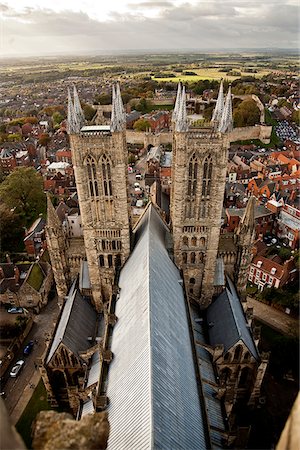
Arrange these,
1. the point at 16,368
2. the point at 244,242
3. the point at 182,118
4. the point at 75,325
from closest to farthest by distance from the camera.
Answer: the point at 182,118
the point at 75,325
the point at 244,242
the point at 16,368

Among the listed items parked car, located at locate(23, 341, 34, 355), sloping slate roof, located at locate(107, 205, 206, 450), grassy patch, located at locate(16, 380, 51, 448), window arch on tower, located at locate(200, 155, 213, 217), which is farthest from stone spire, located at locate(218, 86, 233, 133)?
parked car, located at locate(23, 341, 34, 355)

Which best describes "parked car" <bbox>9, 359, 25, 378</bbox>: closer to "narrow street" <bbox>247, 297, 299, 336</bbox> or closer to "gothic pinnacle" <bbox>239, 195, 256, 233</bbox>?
"gothic pinnacle" <bbox>239, 195, 256, 233</bbox>

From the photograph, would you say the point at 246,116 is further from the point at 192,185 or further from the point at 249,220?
the point at 192,185

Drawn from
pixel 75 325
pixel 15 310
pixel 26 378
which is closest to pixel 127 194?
pixel 75 325

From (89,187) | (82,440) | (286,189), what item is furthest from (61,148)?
(82,440)

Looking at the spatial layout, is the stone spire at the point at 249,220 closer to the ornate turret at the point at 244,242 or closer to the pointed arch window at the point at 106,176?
the ornate turret at the point at 244,242

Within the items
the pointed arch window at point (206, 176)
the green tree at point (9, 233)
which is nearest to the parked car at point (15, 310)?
the green tree at point (9, 233)

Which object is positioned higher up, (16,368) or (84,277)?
(84,277)

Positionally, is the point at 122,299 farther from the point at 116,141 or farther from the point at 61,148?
the point at 61,148
